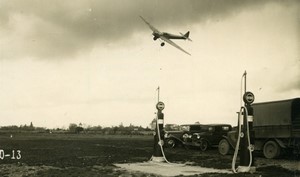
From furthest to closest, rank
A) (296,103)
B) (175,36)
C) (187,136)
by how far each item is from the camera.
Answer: (175,36)
(187,136)
(296,103)

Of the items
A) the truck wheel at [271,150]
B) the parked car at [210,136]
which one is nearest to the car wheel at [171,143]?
the parked car at [210,136]

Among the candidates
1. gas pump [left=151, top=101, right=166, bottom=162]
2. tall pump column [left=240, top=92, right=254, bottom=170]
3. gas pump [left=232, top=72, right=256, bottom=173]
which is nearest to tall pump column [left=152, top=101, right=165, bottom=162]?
gas pump [left=151, top=101, right=166, bottom=162]

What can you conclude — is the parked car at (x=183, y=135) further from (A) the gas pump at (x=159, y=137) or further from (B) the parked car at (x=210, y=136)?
(A) the gas pump at (x=159, y=137)

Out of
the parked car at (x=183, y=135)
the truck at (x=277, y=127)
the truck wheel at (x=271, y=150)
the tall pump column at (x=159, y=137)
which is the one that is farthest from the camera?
the parked car at (x=183, y=135)

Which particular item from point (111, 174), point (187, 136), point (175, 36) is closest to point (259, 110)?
point (187, 136)

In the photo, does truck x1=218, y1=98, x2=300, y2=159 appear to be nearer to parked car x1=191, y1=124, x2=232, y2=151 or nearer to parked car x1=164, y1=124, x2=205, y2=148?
parked car x1=191, y1=124, x2=232, y2=151

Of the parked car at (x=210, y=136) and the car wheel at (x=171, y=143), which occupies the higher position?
the parked car at (x=210, y=136)

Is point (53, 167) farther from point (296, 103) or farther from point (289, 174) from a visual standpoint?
point (296, 103)
